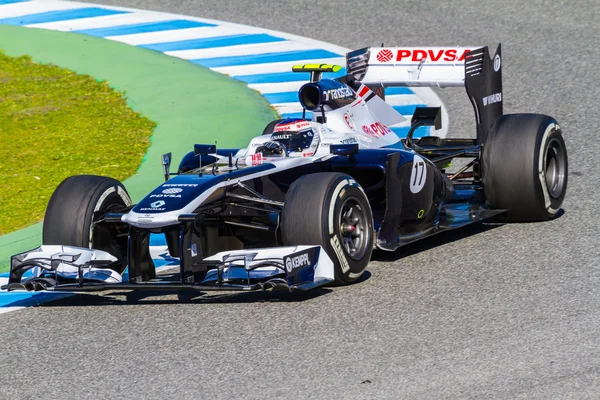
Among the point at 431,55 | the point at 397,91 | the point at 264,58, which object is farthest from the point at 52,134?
the point at 431,55

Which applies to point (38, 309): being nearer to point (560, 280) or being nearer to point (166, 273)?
point (166, 273)

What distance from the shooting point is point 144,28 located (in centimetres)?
1727

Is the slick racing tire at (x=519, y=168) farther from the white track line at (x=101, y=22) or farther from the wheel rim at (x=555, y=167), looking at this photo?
the white track line at (x=101, y=22)

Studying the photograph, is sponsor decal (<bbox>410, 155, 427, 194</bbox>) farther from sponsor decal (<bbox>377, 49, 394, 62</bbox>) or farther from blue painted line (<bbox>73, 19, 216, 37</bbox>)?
blue painted line (<bbox>73, 19, 216, 37</bbox>)

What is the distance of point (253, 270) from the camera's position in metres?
7.19

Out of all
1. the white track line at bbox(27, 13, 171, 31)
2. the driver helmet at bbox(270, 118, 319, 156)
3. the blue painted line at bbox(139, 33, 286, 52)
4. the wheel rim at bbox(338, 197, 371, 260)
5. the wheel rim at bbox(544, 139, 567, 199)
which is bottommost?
the wheel rim at bbox(338, 197, 371, 260)

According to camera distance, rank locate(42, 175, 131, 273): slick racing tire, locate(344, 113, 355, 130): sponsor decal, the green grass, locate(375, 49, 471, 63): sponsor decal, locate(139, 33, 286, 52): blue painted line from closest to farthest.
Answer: locate(42, 175, 131, 273): slick racing tire < locate(344, 113, 355, 130): sponsor decal < locate(375, 49, 471, 63): sponsor decal < the green grass < locate(139, 33, 286, 52): blue painted line

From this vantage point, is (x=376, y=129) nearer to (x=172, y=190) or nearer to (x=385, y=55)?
(x=385, y=55)

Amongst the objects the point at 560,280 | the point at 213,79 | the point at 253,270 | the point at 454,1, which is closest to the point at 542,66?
the point at 454,1

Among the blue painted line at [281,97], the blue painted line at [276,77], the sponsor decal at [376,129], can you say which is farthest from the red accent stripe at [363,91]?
the blue painted line at [276,77]

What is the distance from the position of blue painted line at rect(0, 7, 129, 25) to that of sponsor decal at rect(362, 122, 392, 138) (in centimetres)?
968

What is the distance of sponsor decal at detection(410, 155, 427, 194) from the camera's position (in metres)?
8.48

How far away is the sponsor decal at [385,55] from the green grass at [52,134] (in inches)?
121

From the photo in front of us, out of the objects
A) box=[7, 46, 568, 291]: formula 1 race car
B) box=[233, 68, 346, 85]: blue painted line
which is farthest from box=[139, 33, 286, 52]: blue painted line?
box=[7, 46, 568, 291]: formula 1 race car
